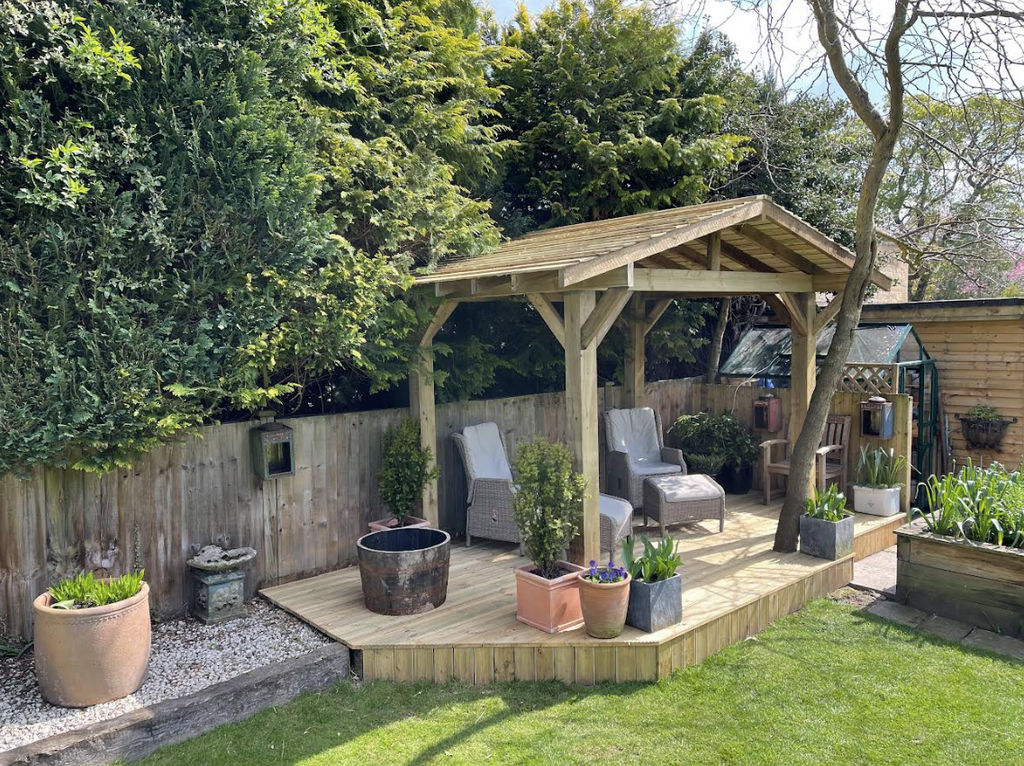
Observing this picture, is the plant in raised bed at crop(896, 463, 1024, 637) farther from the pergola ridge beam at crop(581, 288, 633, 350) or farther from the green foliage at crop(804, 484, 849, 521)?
the pergola ridge beam at crop(581, 288, 633, 350)

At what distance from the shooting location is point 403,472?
19.1ft

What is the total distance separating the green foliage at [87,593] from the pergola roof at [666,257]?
2.82m

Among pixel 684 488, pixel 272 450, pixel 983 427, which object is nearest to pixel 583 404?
pixel 684 488

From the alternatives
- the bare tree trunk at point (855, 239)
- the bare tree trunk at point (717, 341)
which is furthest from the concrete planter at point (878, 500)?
the bare tree trunk at point (717, 341)

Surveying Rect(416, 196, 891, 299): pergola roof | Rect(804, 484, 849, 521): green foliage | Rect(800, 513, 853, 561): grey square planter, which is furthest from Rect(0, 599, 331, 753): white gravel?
Rect(804, 484, 849, 521): green foliage

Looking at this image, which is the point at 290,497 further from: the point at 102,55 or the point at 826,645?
the point at 826,645

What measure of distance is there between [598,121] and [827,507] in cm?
519

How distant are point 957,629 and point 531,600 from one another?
9.59 ft

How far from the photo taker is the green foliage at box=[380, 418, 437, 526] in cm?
581

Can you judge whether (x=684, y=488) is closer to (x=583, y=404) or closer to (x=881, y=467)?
(x=583, y=404)

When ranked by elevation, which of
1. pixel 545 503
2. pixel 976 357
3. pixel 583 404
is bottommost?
pixel 545 503

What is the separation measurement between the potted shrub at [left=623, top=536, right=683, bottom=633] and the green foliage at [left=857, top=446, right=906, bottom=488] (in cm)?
353

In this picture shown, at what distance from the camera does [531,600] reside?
4.58 metres

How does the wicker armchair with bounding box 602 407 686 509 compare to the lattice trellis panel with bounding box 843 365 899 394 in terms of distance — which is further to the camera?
the lattice trellis panel with bounding box 843 365 899 394
